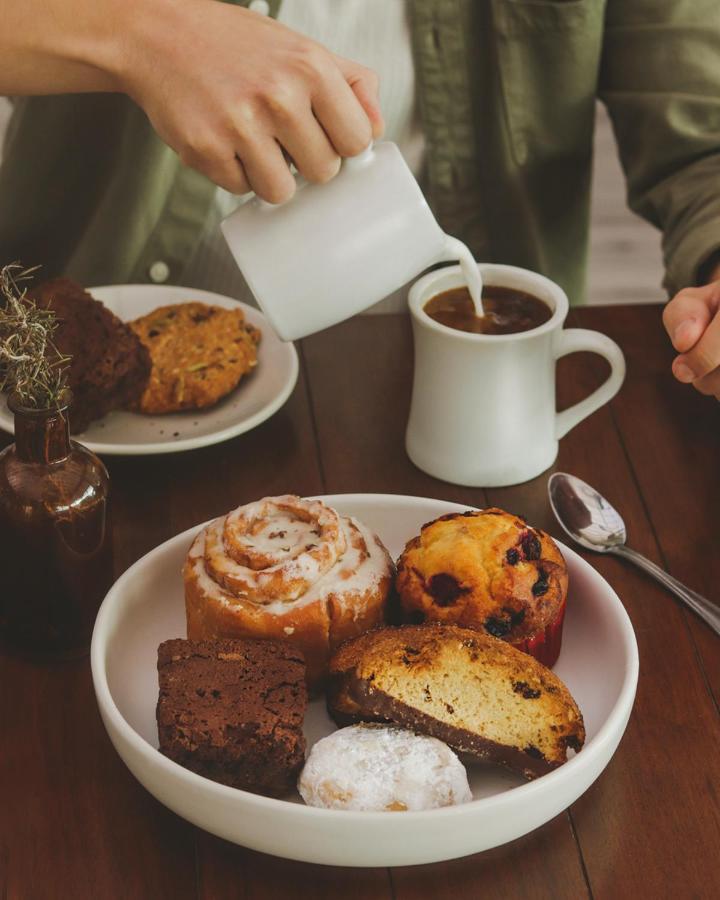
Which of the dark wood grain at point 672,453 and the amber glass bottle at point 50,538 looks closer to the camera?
the amber glass bottle at point 50,538

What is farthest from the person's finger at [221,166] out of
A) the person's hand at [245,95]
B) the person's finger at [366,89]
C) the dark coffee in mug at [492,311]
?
the dark coffee in mug at [492,311]

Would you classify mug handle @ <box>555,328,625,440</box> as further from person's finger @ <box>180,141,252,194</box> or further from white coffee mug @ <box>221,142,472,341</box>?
person's finger @ <box>180,141,252,194</box>

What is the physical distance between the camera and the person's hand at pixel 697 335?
1134 millimetres

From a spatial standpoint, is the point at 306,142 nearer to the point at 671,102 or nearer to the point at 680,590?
the point at 680,590

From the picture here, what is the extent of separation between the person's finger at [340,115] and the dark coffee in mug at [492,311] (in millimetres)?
226

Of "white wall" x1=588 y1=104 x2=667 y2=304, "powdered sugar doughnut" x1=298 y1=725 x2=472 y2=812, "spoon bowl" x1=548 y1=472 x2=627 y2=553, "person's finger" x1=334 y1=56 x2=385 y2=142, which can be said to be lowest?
"white wall" x1=588 y1=104 x2=667 y2=304

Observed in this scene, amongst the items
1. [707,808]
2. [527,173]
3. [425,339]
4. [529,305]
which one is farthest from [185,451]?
[527,173]

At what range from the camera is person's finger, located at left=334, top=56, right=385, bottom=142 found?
1040mm

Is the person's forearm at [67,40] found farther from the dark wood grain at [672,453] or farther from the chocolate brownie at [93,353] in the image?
the dark wood grain at [672,453]

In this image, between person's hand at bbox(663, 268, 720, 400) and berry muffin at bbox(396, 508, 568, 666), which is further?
person's hand at bbox(663, 268, 720, 400)

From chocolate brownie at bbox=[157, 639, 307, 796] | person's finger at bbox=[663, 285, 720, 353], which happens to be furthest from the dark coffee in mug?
A: chocolate brownie at bbox=[157, 639, 307, 796]

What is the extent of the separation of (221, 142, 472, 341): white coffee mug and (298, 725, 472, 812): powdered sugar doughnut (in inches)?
16.2

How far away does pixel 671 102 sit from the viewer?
1.56 meters

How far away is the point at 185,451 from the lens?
1.23 meters
